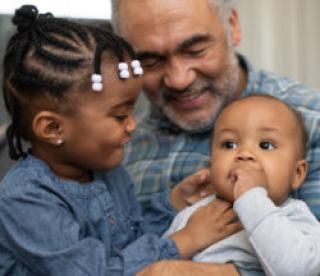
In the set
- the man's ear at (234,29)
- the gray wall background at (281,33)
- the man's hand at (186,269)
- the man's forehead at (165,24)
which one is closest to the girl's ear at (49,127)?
the man's hand at (186,269)

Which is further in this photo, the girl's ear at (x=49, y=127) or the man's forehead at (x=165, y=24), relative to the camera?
the man's forehead at (x=165, y=24)

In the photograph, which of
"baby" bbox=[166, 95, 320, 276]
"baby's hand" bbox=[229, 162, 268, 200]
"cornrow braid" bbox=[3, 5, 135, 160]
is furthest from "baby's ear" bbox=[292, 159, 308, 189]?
"cornrow braid" bbox=[3, 5, 135, 160]

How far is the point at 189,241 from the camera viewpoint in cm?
124

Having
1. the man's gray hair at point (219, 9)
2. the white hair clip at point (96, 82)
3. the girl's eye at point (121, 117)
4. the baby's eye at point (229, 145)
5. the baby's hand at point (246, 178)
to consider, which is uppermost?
the white hair clip at point (96, 82)

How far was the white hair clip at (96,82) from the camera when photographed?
3.61 ft

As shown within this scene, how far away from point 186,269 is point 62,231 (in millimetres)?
283

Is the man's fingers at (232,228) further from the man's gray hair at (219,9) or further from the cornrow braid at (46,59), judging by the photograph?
the man's gray hair at (219,9)

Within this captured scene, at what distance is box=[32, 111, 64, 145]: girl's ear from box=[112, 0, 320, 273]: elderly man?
0.53 meters

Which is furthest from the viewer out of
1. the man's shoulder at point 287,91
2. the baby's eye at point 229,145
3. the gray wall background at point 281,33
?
the gray wall background at point 281,33

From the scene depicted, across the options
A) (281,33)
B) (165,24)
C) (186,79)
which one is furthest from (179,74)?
(281,33)

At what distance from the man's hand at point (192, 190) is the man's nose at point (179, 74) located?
27 centimetres

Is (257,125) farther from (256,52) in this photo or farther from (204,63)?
(256,52)

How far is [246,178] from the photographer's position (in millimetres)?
1171

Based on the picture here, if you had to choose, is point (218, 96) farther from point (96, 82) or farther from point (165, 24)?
point (96, 82)
